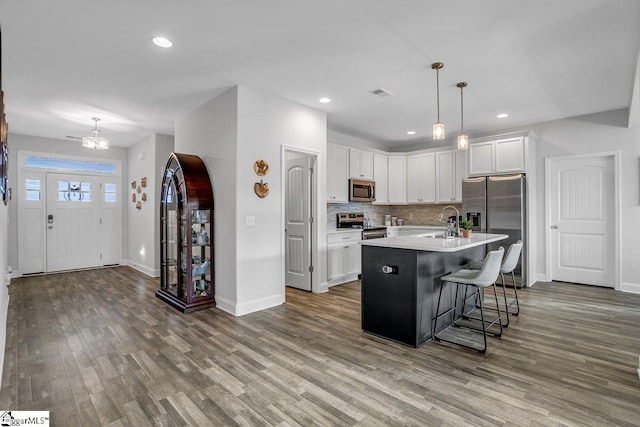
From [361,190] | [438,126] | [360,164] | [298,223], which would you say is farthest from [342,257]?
[438,126]

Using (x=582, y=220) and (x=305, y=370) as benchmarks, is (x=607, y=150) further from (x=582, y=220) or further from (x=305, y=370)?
(x=305, y=370)

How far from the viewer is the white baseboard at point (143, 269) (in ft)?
→ 19.7

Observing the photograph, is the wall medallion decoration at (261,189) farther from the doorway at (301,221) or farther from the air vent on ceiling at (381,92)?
the air vent on ceiling at (381,92)

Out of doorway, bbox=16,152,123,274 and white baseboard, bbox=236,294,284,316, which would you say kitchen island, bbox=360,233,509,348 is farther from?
doorway, bbox=16,152,123,274

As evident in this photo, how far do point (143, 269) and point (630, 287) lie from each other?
8207 mm

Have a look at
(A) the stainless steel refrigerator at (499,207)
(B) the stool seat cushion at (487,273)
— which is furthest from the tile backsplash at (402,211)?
(B) the stool seat cushion at (487,273)

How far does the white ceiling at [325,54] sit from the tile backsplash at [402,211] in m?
2.00

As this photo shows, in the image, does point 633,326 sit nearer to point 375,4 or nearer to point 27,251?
point 375,4

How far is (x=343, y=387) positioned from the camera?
7.34ft

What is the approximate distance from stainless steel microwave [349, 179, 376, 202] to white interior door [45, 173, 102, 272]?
17.8ft

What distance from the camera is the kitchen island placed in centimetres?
284

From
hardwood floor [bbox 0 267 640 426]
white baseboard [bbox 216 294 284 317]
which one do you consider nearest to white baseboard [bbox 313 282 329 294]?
white baseboard [bbox 216 294 284 317]

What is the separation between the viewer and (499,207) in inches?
206

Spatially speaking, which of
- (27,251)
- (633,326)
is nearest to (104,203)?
(27,251)
